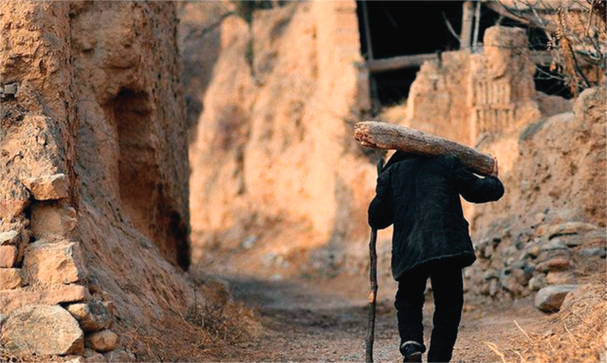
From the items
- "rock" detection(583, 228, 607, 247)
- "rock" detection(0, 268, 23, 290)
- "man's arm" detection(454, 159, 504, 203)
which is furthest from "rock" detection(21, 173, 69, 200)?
"rock" detection(583, 228, 607, 247)

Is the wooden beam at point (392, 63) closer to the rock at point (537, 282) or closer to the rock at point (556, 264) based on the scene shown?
the rock at point (537, 282)

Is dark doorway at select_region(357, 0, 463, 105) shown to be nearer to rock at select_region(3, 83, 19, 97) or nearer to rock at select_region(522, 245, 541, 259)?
rock at select_region(522, 245, 541, 259)

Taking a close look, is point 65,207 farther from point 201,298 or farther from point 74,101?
point 201,298

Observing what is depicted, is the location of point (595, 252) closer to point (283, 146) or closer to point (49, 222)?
point (49, 222)

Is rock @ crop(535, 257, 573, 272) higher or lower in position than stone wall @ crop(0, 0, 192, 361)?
lower

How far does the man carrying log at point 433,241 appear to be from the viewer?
6.25 meters

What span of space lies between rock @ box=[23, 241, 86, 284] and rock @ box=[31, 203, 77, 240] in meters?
0.15

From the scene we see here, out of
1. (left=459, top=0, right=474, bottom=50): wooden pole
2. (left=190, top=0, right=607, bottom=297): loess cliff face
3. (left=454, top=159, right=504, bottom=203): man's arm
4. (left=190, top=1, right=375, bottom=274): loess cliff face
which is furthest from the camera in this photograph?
(left=190, top=1, right=375, bottom=274): loess cliff face

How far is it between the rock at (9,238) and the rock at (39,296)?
29 cm

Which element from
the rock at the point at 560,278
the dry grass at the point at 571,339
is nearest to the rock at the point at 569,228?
the rock at the point at 560,278

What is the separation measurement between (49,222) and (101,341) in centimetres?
85

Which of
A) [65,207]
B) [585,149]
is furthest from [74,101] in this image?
[585,149]

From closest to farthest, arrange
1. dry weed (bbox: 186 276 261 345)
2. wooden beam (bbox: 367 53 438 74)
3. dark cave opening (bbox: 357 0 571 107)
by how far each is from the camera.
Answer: dry weed (bbox: 186 276 261 345)
wooden beam (bbox: 367 53 438 74)
dark cave opening (bbox: 357 0 571 107)

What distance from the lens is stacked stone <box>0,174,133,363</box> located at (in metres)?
5.95
